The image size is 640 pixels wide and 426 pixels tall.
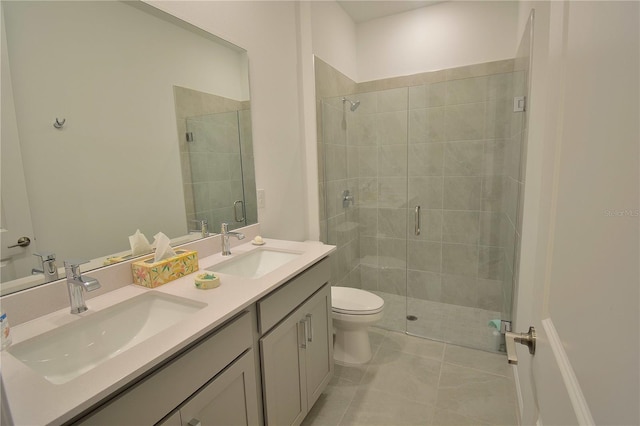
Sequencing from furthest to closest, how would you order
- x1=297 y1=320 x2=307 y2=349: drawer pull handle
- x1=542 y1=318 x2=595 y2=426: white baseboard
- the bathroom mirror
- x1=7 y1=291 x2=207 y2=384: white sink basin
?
x1=297 y1=320 x2=307 y2=349: drawer pull handle, the bathroom mirror, x1=7 y1=291 x2=207 y2=384: white sink basin, x1=542 y1=318 x2=595 y2=426: white baseboard

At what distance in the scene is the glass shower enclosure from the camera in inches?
101

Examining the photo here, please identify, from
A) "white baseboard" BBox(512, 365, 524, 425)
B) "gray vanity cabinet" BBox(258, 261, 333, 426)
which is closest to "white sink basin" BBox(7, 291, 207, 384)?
"gray vanity cabinet" BBox(258, 261, 333, 426)

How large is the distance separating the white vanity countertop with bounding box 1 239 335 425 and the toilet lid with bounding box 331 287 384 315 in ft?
2.54

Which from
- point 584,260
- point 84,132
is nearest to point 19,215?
point 84,132

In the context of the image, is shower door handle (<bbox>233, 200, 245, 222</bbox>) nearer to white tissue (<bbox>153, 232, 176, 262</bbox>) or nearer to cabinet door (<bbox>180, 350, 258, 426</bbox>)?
white tissue (<bbox>153, 232, 176, 262</bbox>)

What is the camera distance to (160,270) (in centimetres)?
127

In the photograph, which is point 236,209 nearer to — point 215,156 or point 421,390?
point 215,156

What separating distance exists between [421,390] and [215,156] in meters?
1.88

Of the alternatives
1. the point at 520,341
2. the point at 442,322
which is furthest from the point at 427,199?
the point at 520,341

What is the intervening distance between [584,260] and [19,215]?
147 centimetres

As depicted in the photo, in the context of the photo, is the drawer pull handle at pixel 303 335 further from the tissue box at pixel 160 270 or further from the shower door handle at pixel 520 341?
the shower door handle at pixel 520 341

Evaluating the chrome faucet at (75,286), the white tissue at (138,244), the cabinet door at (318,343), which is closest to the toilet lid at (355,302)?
the cabinet door at (318,343)

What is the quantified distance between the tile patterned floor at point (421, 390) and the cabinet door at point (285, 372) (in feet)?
1.14

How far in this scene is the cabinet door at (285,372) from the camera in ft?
4.17
